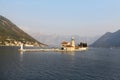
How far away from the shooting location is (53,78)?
3051 inches

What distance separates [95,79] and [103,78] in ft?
13.8

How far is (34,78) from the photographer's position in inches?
3004

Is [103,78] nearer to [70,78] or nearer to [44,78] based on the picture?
[70,78]

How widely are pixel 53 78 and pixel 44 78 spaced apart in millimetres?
3071

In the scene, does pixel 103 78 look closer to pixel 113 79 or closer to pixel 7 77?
pixel 113 79

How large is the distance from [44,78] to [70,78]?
8888 mm

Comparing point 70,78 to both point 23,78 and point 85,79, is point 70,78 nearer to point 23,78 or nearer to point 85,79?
point 85,79

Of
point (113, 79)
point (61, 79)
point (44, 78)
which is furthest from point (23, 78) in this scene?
point (113, 79)

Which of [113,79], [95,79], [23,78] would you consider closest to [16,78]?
[23,78]

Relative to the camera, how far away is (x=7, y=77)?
251 feet

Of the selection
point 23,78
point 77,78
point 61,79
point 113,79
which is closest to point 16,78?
point 23,78

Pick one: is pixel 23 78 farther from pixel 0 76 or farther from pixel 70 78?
pixel 70 78

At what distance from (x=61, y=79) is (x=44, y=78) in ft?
18.4

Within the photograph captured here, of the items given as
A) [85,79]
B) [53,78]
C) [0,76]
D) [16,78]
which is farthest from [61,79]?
[0,76]
